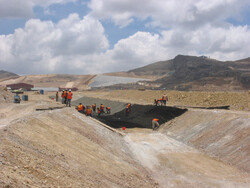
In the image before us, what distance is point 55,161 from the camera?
877 centimetres

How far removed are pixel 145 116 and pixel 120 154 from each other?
14484 millimetres

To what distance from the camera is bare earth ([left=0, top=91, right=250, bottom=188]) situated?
7.61 m

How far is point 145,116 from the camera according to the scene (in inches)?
1121

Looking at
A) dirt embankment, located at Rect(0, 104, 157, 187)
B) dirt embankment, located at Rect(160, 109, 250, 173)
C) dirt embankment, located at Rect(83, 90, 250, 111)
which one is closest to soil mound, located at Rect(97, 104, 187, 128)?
dirt embankment, located at Rect(160, 109, 250, 173)

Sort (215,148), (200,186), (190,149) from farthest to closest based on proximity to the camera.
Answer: (190,149), (215,148), (200,186)

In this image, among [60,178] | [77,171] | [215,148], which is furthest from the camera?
[215,148]

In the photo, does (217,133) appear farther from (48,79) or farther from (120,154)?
(48,79)

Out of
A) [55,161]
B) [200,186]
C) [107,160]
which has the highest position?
[55,161]

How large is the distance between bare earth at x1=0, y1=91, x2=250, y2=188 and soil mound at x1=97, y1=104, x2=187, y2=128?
269 centimetres

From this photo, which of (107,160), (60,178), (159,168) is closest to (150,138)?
(159,168)

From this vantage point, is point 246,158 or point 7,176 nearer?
point 7,176

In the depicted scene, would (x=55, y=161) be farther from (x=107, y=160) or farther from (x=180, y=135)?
(x=180, y=135)

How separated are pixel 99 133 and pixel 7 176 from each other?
1170 cm

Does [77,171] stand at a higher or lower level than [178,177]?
higher
